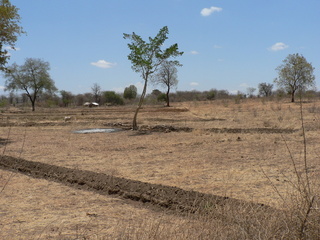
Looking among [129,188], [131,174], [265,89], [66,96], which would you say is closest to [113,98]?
[66,96]

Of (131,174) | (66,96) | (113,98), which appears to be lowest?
(131,174)

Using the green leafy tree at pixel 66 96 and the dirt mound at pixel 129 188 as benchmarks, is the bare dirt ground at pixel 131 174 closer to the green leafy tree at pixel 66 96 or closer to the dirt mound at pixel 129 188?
the dirt mound at pixel 129 188

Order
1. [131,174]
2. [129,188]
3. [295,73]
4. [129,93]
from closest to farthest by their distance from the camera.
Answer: [129,188] → [131,174] → [295,73] → [129,93]

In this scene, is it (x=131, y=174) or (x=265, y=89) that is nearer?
(x=131, y=174)

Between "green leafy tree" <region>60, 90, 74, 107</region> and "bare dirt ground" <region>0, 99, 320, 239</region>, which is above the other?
"green leafy tree" <region>60, 90, 74, 107</region>

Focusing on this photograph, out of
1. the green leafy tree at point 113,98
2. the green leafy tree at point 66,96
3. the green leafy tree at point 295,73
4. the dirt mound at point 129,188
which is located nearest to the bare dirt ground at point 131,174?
the dirt mound at point 129,188

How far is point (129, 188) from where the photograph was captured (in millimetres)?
6789

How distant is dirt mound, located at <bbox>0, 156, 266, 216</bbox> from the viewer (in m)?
5.55

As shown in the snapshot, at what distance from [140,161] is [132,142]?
4.28 m

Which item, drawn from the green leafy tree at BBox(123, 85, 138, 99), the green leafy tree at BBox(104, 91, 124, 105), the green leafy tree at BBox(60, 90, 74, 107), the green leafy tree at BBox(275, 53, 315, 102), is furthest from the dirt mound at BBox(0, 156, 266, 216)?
the green leafy tree at BBox(123, 85, 138, 99)

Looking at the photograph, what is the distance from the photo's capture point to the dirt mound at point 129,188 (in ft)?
18.2

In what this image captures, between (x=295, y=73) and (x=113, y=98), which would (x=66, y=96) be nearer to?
(x=113, y=98)

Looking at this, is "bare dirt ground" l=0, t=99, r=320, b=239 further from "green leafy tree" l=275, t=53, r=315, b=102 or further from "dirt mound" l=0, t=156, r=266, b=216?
"green leafy tree" l=275, t=53, r=315, b=102

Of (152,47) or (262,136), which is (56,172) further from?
(152,47)
